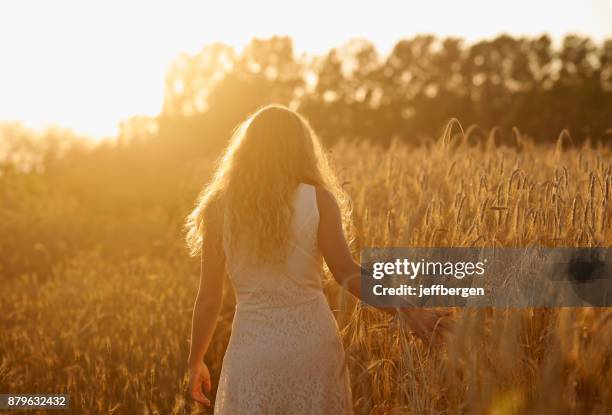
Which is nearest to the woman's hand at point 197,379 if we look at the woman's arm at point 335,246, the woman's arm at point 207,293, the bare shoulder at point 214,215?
the woman's arm at point 207,293

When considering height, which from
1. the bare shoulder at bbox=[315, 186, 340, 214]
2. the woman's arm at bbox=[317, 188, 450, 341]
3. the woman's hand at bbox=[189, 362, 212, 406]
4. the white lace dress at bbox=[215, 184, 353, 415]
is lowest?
the woman's hand at bbox=[189, 362, 212, 406]

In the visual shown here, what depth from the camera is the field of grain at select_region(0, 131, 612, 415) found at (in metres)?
1.90

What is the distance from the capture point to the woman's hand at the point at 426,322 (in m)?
2.30

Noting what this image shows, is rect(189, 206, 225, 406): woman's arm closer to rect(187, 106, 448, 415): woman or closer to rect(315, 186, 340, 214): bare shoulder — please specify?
rect(187, 106, 448, 415): woman

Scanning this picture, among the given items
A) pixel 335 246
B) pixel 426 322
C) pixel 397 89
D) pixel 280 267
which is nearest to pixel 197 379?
pixel 280 267

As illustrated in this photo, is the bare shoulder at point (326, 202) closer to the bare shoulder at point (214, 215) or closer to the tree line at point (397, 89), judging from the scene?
the bare shoulder at point (214, 215)

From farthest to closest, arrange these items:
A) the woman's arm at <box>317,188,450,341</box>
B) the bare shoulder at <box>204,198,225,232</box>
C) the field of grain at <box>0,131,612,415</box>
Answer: the bare shoulder at <box>204,198,225,232</box> → the woman's arm at <box>317,188,450,341</box> → the field of grain at <box>0,131,612,415</box>

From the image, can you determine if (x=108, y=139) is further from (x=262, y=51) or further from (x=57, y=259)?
(x=57, y=259)

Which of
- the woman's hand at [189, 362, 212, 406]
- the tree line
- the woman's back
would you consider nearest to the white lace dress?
the woman's back

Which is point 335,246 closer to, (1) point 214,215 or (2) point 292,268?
(2) point 292,268

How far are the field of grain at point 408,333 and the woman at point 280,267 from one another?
0.15 m

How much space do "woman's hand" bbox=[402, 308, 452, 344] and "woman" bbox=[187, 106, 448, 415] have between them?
250mm

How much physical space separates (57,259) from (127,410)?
5.65 meters

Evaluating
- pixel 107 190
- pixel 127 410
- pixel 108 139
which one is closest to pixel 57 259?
pixel 127 410
